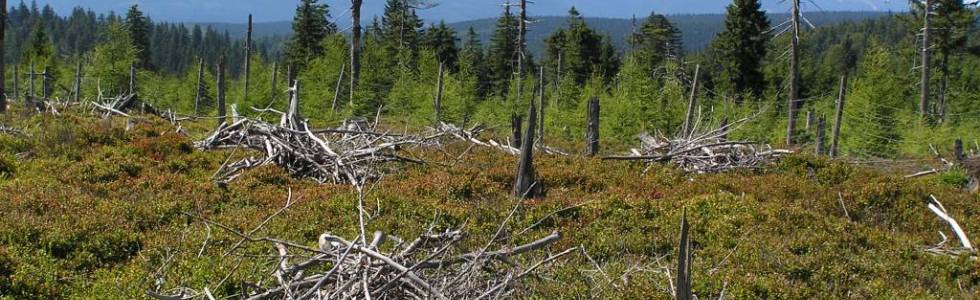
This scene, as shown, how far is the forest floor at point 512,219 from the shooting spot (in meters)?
7.03

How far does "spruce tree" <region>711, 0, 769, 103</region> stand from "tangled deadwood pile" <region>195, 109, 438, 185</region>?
34588 millimetres

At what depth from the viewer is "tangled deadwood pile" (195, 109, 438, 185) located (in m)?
12.4

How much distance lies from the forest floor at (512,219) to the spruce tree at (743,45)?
3142cm

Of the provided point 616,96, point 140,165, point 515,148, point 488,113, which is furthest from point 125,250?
point 488,113

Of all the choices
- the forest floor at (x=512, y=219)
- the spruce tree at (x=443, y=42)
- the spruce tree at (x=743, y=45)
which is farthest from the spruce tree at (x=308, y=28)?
the forest floor at (x=512, y=219)

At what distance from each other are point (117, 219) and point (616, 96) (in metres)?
21.2

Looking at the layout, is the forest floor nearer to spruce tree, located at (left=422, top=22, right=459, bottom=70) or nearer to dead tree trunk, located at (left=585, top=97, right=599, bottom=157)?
dead tree trunk, located at (left=585, top=97, right=599, bottom=157)

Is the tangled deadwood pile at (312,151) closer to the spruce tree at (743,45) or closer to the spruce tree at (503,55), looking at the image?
the spruce tree at (743,45)

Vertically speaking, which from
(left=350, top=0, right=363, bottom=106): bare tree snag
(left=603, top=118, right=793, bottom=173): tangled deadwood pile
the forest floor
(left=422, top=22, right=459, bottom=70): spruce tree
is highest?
(left=422, top=22, right=459, bottom=70): spruce tree

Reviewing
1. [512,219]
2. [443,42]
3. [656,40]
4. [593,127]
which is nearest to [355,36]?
[593,127]

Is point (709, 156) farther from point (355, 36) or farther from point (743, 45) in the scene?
point (743, 45)

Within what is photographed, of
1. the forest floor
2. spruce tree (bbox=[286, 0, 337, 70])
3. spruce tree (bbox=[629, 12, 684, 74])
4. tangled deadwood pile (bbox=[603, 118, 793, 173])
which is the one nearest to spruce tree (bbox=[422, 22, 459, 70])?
spruce tree (bbox=[286, 0, 337, 70])

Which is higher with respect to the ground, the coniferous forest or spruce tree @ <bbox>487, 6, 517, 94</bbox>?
spruce tree @ <bbox>487, 6, 517, 94</bbox>

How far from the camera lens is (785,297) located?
6922 mm
